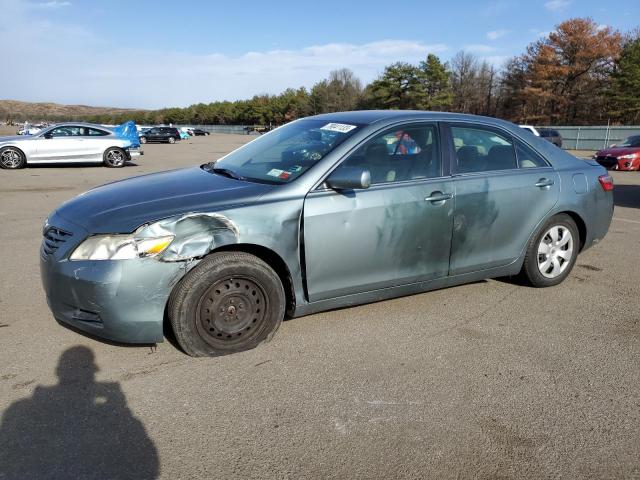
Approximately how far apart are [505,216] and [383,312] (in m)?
1.33

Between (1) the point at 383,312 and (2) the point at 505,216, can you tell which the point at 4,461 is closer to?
(1) the point at 383,312

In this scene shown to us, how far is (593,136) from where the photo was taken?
34.8 meters

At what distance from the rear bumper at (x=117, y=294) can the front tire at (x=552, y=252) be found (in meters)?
3.20

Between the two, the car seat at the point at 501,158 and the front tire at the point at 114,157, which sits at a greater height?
the car seat at the point at 501,158

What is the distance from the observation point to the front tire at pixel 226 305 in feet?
10.5

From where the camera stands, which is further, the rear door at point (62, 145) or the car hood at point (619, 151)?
the car hood at point (619, 151)

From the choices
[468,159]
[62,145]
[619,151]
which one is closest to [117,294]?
[468,159]

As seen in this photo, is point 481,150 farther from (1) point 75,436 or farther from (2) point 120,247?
(1) point 75,436

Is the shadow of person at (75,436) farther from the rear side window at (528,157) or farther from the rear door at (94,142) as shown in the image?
the rear door at (94,142)

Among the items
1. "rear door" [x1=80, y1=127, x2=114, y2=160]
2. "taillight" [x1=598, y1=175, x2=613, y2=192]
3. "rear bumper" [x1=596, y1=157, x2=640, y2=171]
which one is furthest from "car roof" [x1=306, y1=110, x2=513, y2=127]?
"rear bumper" [x1=596, y1=157, x2=640, y2=171]

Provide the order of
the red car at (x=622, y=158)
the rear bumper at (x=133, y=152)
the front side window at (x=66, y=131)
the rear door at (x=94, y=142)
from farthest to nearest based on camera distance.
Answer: the red car at (x=622, y=158) → the rear bumper at (x=133, y=152) → the rear door at (x=94, y=142) → the front side window at (x=66, y=131)

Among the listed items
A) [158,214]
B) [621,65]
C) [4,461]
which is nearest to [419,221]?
[158,214]

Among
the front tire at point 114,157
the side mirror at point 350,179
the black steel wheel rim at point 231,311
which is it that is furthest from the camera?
the front tire at point 114,157

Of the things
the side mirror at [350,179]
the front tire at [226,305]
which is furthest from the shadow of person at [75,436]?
the side mirror at [350,179]
